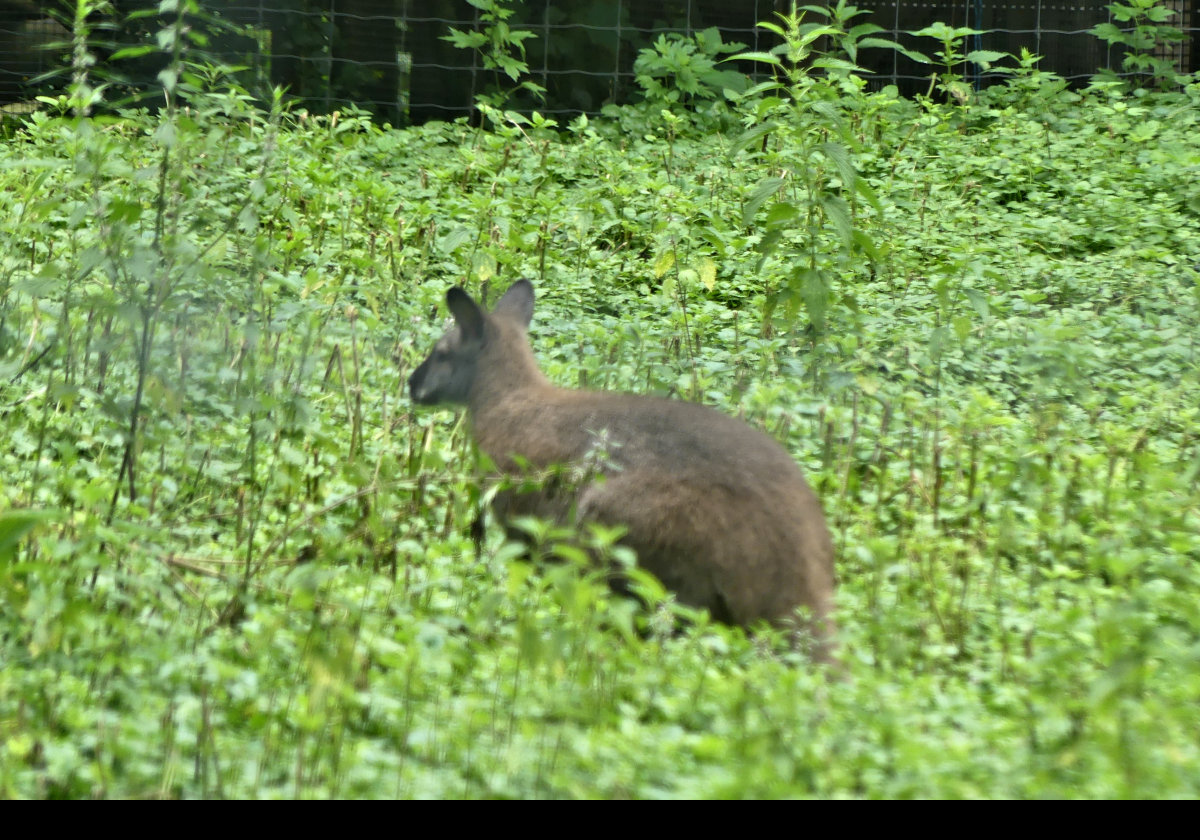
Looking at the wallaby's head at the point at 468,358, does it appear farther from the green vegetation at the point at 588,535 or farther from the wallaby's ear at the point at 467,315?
the green vegetation at the point at 588,535

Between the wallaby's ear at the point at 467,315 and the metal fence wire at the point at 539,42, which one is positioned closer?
the wallaby's ear at the point at 467,315

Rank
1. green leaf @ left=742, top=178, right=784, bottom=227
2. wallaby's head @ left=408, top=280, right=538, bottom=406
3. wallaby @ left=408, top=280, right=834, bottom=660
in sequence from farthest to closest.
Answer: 1. green leaf @ left=742, top=178, right=784, bottom=227
2. wallaby's head @ left=408, top=280, right=538, bottom=406
3. wallaby @ left=408, top=280, right=834, bottom=660

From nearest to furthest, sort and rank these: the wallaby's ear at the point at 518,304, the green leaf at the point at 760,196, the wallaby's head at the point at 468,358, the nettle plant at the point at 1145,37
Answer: the wallaby's head at the point at 468,358, the wallaby's ear at the point at 518,304, the green leaf at the point at 760,196, the nettle plant at the point at 1145,37

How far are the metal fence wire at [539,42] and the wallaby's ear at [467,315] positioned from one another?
19.1ft

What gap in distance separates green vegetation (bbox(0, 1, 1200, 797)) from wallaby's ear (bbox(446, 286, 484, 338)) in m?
0.43

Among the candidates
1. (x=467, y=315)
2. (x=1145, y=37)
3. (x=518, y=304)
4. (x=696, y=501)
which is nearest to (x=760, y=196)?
(x=518, y=304)

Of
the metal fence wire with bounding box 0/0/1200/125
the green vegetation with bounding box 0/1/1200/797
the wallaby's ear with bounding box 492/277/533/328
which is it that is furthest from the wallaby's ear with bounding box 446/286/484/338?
the metal fence wire with bounding box 0/0/1200/125

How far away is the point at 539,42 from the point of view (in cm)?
1095

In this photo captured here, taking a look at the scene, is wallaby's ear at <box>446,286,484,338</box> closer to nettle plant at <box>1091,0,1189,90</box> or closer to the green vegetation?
the green vegetation

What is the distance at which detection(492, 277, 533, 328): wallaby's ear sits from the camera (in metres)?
5.39

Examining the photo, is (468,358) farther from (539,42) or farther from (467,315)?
(539,42)

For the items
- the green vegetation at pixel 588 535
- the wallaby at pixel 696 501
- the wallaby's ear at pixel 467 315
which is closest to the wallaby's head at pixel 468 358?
the wallaby's ear at pixel 467 315

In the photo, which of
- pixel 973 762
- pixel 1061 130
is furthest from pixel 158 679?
pixel 1061 130

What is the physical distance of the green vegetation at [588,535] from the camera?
9.26ft
